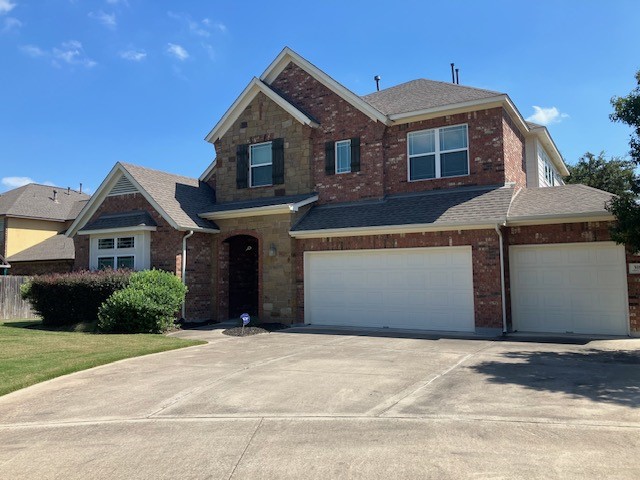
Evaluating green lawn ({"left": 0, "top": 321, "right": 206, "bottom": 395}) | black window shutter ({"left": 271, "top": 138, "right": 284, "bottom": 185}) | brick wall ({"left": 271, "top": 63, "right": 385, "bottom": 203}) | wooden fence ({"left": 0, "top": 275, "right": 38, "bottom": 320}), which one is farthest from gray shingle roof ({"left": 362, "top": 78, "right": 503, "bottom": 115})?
wooden fence ({"left": 0, "top": 275, "right": 38, "bottom": 320})

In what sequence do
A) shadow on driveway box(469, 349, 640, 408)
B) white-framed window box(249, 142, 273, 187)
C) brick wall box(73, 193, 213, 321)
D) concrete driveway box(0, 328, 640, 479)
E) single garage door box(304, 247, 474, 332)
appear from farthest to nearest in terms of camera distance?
white-framed window box(249, 142, 273, 187) → brick wall box(73, 193, 213, 321) → single garage door box(304, 247, 474, 332) → shadow on driveway box(469, 349, 640, 408) → concrete driveway box(0, 328, 640, 479)

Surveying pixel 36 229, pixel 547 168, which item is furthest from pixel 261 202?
pixel 36 229

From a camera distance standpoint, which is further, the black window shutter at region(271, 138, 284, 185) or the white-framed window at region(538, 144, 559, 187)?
the white-framed window at region(538, 144, 559, 187)

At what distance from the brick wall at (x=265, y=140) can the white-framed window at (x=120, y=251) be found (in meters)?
3.63

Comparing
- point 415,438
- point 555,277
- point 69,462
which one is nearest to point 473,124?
point 555,277

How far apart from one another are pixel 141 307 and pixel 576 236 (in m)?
12.6

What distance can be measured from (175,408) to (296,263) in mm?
10150

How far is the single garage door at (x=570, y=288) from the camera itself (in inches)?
510

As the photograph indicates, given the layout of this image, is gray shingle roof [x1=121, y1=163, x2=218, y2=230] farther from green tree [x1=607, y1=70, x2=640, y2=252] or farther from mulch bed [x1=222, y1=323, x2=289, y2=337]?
green tree [x1=607, y1=70, x2=640, y2=252]

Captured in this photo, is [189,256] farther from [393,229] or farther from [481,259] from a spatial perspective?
[481,259]

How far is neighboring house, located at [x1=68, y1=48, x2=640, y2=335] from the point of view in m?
13.6

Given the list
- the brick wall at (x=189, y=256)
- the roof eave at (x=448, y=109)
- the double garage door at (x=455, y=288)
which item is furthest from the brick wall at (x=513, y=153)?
the brick wall at (x=189, y=256)

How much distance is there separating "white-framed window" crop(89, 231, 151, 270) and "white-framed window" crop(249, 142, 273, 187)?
4.54 meters

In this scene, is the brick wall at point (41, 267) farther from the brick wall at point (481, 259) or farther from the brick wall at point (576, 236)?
the brick wall at point (576, 236)
